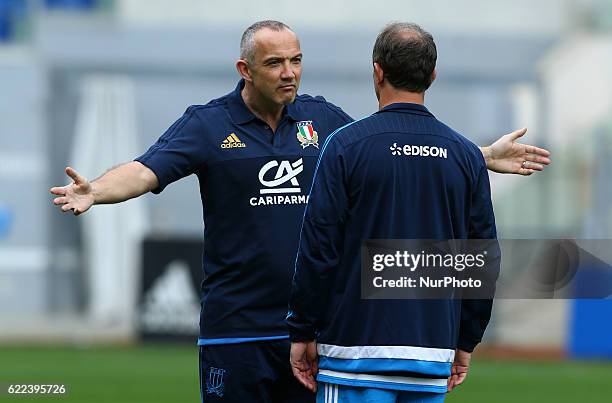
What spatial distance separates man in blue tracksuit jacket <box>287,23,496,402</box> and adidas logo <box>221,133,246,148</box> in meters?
1.02

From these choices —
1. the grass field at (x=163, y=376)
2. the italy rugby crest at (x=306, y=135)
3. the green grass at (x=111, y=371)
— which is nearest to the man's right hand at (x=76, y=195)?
the italy rugby crest at (x=306, y=135)

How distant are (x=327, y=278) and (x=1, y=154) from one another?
72.2 ft

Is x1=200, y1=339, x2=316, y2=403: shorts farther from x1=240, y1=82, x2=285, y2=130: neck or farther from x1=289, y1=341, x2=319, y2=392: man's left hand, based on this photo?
x1=240, y1=82, x2=285, y2=130: neck

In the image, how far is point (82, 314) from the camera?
25.2 meters

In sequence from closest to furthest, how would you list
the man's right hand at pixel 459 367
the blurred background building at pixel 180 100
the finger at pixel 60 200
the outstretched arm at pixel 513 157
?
the man's right hand at pixel 459 367 < the finger at pixel 60 200 < the outstretched arm at pixel 513 157 < the blurred background building at pixel 180 100

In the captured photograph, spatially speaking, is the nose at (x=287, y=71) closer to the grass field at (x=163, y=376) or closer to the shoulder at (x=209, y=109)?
the shoulder at (x=209, y=109)

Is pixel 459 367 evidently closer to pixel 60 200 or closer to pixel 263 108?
pixel 263 108

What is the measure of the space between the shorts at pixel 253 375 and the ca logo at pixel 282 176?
0.63 m

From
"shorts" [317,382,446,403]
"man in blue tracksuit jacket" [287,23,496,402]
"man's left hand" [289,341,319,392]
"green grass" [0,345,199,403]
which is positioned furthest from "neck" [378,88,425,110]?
"green grass" [0,345,199,403]

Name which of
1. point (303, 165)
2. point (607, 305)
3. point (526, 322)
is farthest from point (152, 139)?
point (303, 165)

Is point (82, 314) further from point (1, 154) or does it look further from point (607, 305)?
point (607, 305)

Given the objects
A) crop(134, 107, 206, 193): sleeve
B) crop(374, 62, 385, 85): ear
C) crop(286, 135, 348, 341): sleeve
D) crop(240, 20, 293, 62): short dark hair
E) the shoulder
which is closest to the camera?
crop(286, 135, 348, 341): sleeve

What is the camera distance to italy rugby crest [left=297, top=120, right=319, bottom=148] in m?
5.71

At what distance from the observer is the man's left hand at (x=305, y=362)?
471 cm
